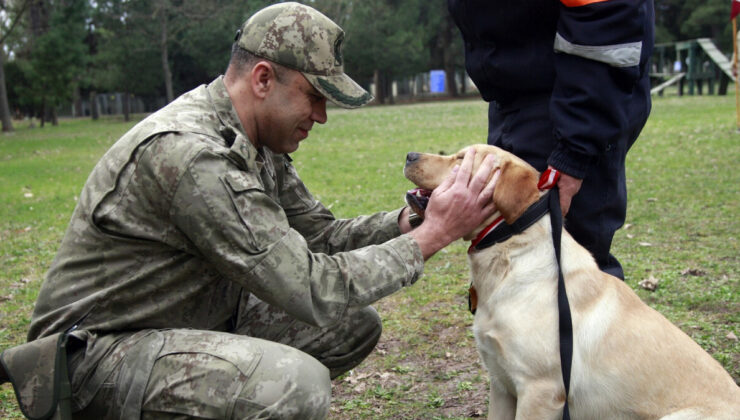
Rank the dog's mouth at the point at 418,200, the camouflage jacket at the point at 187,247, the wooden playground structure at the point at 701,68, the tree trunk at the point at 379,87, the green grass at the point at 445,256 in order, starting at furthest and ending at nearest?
the tree trunk at the point at 379,87 < the wooden playground structure at the point at 701,68 < the green grass at the point at 445,256 < the dog's mouth at the point at 418,200 < the camouflage jacket at the point at 187,247

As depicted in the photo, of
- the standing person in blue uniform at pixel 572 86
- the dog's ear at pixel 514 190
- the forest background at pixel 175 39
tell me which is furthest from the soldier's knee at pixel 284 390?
the forest background at pixel 175 39

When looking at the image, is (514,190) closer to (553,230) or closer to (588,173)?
(553,230)

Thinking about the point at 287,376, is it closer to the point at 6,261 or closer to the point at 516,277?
the point at 516,277

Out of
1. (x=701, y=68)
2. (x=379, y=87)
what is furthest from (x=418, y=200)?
(x=379, y=87)

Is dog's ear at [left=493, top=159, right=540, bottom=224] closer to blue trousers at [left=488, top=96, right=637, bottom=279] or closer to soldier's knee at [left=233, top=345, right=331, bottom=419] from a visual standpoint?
blue trousers at [left=488, top=96, right=637, bottom=279]

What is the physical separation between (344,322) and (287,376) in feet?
3.04

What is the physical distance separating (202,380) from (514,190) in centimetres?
145

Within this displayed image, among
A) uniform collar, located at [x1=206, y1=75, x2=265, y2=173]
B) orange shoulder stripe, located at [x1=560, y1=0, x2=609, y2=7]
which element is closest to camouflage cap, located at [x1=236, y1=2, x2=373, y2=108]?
uniform collar, located at [x1=206, y1=75, x2=265, y2=173]

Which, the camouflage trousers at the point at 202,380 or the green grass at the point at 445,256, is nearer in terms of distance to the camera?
the camouflage trousers at the point at 202,380

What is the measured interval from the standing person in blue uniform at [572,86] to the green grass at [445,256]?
4.25ft

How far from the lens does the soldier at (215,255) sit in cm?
260

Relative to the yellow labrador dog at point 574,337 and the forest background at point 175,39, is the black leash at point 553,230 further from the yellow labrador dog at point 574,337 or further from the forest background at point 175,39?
the forest background at point 175,39

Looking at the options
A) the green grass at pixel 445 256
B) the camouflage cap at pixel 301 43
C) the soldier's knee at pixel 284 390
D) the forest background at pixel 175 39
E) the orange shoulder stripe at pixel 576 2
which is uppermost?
the forest background at pixel 175 39

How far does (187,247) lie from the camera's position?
275cm
